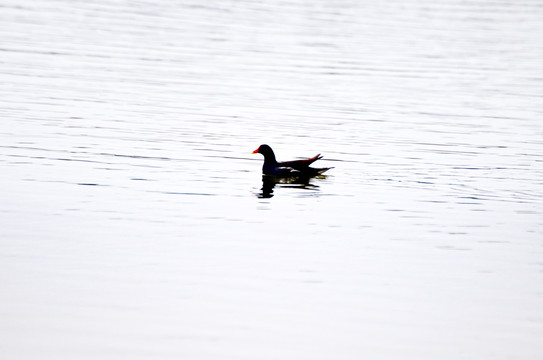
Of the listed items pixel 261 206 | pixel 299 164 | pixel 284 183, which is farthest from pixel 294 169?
pixel 261 206

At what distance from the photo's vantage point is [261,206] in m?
17.3

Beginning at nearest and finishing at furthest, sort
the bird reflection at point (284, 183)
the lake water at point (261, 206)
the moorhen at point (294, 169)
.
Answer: the lake water at point (261, 206)
the bird reflection at point (284, 183)
the moorhen at point (294, 169)

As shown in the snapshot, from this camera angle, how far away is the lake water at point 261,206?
11102mm

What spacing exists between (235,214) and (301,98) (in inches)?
584

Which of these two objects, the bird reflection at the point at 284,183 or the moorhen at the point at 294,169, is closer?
the bird reflection at the point at 284,183

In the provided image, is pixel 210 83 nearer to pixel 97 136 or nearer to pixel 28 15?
pixel 97 136

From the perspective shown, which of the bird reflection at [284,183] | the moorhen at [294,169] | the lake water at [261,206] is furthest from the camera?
the moorhen at [294,169]

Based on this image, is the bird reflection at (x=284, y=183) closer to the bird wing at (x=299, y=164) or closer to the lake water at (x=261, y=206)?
the lake water at (x=261, y=206)

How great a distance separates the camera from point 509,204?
17.9m

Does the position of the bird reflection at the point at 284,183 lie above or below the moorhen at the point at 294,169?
below

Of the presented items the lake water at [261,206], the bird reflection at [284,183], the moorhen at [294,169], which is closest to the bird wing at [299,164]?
the moorhen at [294,169]

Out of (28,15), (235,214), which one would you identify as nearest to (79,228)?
(235,214)

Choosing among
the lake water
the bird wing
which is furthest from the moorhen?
the lake water

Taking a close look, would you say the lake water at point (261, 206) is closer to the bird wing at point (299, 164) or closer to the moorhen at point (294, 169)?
the moorhen at point (294, 169)
